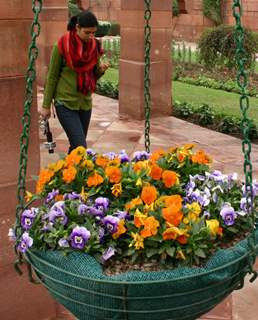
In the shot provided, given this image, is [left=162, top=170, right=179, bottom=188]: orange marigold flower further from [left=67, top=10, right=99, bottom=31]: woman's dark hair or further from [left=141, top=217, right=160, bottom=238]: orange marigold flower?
[left=67, top=10, right=99, bottom=31]: woman's dark hair

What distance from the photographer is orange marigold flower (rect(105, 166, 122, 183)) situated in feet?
7.42

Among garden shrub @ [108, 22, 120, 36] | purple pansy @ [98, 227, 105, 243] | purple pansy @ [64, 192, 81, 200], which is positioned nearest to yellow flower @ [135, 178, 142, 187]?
purple pansy @ [64, 192, 81, 200]

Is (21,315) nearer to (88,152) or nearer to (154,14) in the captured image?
(88,152)

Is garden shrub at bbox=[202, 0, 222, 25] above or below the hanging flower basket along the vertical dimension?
above

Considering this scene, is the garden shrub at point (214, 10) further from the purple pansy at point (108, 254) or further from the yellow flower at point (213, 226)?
the purple pansy at point (108, 254)

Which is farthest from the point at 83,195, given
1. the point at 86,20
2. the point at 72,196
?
the point at 86,20

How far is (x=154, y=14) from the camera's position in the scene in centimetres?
930

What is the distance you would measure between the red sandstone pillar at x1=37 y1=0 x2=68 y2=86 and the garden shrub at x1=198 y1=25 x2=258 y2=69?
4.30 meters

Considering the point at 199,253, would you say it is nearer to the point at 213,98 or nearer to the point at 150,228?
the point at 150,228

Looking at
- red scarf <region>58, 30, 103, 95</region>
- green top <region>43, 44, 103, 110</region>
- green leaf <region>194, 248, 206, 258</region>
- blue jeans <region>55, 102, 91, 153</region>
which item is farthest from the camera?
blue jeans <region>55, 102, 91, 153</region>

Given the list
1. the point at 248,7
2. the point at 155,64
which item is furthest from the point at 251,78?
the point at 248,7

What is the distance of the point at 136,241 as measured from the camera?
1869 mm

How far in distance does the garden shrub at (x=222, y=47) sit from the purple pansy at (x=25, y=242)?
1329 cm

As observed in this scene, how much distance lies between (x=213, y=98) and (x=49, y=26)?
4.21m
